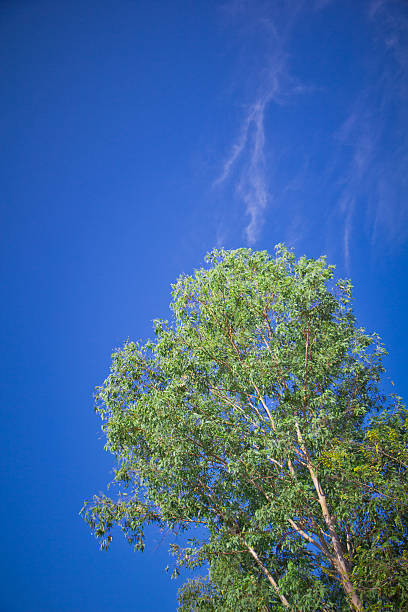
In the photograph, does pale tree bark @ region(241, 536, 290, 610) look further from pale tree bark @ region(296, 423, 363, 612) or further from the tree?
pale tree bark @ region(296, 423, 363, 612)

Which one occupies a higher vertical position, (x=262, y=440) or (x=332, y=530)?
(x=262, y=440)

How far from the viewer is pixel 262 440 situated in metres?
8.01

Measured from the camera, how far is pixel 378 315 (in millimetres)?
105562

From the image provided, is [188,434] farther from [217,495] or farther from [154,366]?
[154,366]

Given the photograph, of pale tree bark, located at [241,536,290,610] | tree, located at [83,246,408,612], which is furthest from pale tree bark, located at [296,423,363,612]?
pale tree bark, located at [241,536,290,610]

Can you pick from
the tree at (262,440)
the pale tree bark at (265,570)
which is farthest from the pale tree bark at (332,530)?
the pale tree bark at (265,570)

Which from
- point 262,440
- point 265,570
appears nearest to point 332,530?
point 265,570

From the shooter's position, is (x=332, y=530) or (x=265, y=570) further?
(x=265, y=570)

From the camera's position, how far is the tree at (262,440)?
756 centimetres

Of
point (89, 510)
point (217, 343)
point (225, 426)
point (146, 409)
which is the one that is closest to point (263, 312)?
point (217, 343)

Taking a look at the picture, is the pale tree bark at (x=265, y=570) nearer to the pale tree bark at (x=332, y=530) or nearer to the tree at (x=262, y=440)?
the tree at (x=262, y=440)

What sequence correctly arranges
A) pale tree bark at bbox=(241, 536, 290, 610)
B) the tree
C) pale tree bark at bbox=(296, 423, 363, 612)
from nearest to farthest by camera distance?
pale tree bark at bbox=(296, 423, 363, 612) → the tree → pale tree bark at bbox=(241, 536, 290, 610)

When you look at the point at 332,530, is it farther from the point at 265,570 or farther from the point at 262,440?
the point at 262,440

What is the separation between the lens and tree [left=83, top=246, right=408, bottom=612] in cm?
756
